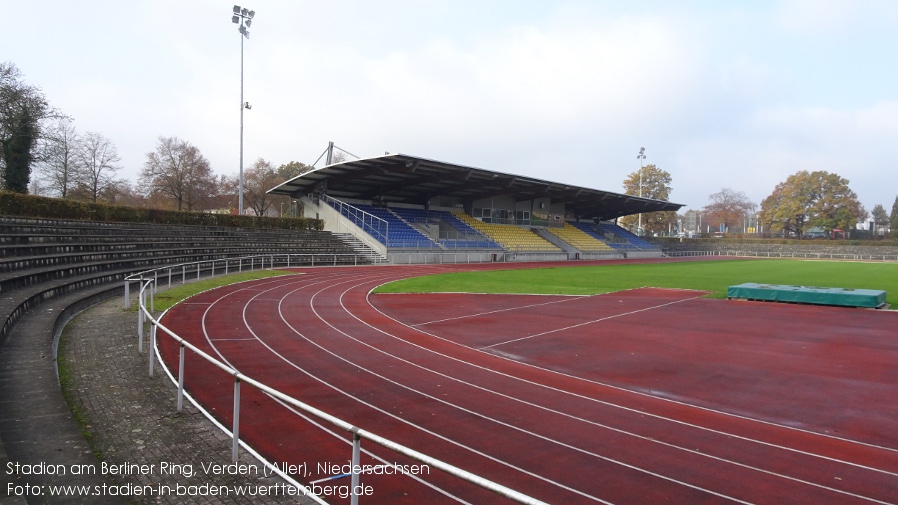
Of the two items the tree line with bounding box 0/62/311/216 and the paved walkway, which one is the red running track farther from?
the tree line with bounding box 0/62/311/216

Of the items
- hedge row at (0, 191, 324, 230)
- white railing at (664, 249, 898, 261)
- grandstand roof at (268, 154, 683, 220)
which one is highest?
grandstand roof at (268, 154, 683, 220)

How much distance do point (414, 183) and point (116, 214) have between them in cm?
2158

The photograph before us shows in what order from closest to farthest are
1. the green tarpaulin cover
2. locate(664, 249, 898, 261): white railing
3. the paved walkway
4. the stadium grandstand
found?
the paved walkway
the green tarpaulin cover
the stadium grandstand
locate(664, 249, 898, 261): white railing

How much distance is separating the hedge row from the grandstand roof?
4.21 m

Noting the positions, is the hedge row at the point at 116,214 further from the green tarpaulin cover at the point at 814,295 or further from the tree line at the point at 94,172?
the green tarpaulin cover at the point at 814,295

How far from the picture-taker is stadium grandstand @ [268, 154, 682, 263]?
126ft

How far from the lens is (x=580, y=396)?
7.86m

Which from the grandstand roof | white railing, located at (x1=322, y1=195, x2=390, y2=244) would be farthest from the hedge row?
the grandstand roof

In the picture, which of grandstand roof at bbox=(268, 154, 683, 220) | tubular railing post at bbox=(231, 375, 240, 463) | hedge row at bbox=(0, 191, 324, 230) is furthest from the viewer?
grandstand roof at bbox=(268, 154, 683, 220)

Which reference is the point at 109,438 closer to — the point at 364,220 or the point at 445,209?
the point at 364,220

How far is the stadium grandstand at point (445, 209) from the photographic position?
1516 inches

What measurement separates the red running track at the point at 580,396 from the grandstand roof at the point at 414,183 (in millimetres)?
22474

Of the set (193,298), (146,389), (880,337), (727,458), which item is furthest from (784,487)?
(193,298)

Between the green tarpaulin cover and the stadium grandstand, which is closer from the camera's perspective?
the green tarpaulin cover
